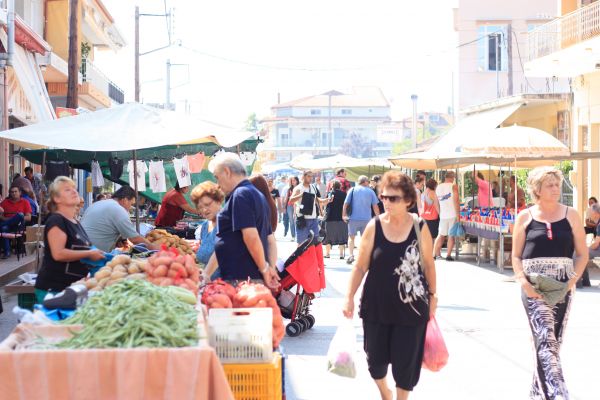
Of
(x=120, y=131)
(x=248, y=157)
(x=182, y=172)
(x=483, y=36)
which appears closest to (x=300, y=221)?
(x=248, y=157)

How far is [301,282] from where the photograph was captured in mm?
10789

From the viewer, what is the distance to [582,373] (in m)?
9.06

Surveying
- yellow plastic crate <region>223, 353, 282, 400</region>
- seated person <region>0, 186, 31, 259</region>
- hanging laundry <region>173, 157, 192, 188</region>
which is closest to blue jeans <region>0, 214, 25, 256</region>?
seated person <region>0, 186, 31, 259</region>

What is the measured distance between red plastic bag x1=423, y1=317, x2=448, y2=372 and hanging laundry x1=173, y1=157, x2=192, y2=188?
935 centimetres

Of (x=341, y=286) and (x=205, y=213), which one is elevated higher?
(x=205, y=213)

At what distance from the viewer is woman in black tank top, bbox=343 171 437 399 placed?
6383 mm

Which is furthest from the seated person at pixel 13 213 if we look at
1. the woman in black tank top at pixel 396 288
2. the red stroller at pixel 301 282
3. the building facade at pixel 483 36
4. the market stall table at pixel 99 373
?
the building facade at pixel 483 36

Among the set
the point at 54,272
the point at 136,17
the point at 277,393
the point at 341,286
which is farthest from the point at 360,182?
the point at 136,17

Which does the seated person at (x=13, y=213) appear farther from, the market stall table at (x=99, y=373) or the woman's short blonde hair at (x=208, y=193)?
the market stall table at (x=99, y=373)

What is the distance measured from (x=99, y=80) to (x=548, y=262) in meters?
35.9

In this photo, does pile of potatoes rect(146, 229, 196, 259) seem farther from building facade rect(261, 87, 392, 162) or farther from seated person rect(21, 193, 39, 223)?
building facade rect(261, 87, 392, 162)

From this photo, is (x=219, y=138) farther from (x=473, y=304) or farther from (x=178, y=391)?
(x=178, y=391)

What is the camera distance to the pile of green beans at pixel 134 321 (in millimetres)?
4887

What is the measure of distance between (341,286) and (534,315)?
348 inches
